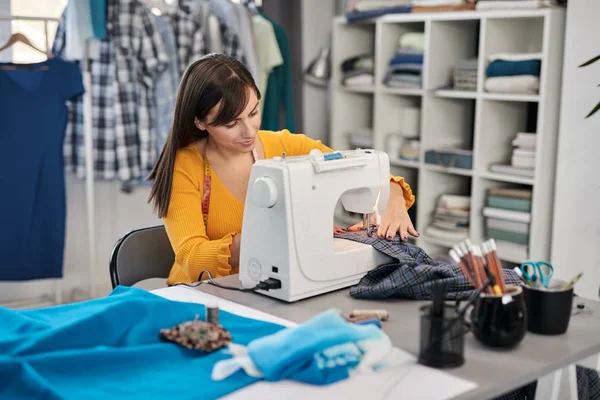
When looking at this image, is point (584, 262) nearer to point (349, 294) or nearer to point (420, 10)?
point (420, 10)

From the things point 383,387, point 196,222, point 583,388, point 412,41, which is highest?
point 412,41

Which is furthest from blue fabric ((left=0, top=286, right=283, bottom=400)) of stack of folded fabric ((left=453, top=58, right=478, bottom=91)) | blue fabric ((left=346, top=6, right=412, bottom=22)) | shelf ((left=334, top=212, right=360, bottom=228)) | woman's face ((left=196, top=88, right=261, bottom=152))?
shelf ((left=334, top=212, right=360, bottom=228))

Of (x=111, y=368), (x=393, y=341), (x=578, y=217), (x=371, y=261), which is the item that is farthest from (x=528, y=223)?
(x=111, y=368)

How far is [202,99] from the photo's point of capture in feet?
6.60

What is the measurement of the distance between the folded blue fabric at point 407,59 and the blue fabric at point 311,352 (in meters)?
2.65

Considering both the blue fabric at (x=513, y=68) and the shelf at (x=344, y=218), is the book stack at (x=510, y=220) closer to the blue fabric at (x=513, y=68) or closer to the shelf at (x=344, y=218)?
the blue fabric at (x=513, y=68)

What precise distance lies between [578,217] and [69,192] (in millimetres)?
2509

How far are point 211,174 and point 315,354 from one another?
3.20ft

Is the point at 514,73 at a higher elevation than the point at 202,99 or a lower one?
higher

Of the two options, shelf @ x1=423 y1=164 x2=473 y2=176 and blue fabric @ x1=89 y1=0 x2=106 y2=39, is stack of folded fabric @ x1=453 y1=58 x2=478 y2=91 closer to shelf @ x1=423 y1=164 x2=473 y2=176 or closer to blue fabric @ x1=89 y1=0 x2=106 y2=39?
shelf @ x1=423 y1=164 x2=473 y2=176

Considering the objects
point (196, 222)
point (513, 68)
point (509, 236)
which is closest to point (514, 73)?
point (513, 68)

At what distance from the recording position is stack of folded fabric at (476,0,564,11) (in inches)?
124

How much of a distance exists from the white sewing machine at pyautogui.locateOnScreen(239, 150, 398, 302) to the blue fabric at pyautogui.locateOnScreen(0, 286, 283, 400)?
0.19 m

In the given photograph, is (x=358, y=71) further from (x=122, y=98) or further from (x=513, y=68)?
(x=122, y=98)
